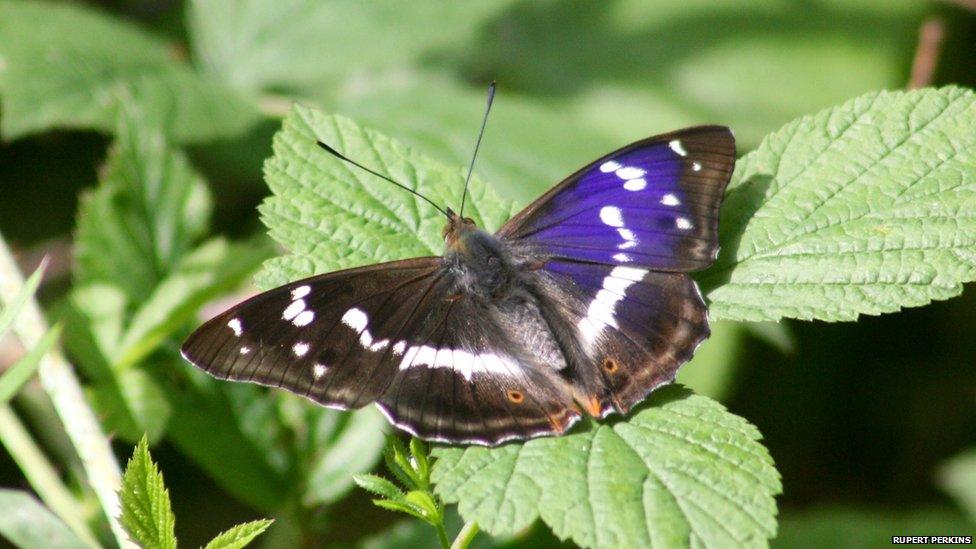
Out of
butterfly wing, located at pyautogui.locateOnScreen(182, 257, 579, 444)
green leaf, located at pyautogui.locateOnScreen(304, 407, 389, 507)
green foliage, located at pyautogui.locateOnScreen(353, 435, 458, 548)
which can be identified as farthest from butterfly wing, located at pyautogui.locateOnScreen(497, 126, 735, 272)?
green leaf, located at pyautogui.locateOnScreen(304, 407, 389, 507)

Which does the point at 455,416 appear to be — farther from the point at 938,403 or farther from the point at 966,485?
the point at 938,403

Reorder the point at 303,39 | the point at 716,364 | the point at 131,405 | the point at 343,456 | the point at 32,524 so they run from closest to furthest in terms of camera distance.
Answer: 1. the point at 32,524
2. the point at 131,405
3. the point at 343,456
4. the point at 716,364
5. the point at 303,39

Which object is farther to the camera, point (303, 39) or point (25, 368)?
point (303, 39)

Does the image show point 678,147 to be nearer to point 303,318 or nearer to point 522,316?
point 522,316

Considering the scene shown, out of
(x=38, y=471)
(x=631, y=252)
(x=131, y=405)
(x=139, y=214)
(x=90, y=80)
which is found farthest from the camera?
(x=90, y=80)

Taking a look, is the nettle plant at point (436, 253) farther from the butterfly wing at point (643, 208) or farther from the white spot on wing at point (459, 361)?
the white spot on wing at point (459, 361)

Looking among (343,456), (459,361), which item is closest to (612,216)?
(459,361)

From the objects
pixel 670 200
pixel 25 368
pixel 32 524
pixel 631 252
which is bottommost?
pixel 32 524
